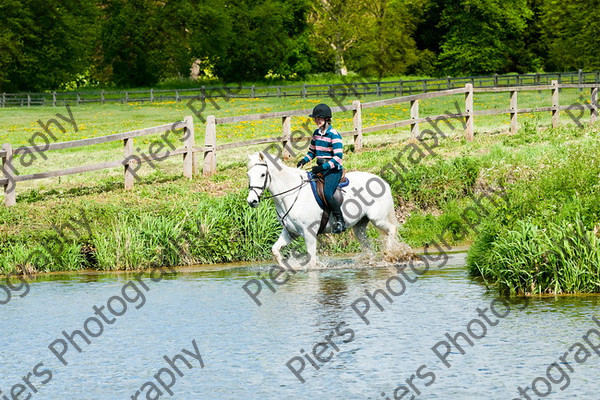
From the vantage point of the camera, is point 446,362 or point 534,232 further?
point 534,232

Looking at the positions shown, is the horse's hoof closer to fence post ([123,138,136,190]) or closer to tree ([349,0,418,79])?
fence post ([123,138,136,190])

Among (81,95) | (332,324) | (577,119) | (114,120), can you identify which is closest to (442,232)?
(332,324)

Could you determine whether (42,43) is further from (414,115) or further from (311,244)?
(311,244)

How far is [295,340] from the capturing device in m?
10.7

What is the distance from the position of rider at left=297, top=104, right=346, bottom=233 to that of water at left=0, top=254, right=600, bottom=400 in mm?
1333

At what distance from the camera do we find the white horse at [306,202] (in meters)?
14.7

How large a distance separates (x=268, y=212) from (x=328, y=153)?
2686 millimetres

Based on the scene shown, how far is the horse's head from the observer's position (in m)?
14.5

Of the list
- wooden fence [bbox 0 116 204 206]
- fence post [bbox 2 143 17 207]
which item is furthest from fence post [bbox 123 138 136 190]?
fence post [bbox 2 143 17 207]

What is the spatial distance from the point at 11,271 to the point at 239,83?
6197cm

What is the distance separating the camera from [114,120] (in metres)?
47.3

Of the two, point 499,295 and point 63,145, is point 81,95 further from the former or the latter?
point 499,295

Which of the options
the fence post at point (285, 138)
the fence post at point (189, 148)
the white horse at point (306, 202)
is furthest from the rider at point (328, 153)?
the fence post at point (285, 138)

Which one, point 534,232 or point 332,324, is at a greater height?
point 534,232
